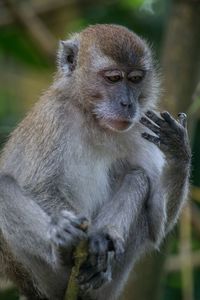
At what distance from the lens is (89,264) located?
26.2 feet

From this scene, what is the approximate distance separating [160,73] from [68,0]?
588 centimetres

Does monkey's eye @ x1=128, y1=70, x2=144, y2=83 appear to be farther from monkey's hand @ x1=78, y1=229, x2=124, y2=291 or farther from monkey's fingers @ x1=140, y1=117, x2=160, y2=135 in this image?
monkey's hand @ x1=78, y1=229, x2=124, y2=291

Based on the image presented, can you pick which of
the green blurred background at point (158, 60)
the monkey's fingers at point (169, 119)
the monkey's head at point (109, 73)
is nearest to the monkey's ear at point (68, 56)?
the monkey's head at point (109, 73)

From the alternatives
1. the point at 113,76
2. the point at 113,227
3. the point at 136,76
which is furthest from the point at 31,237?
the point at 136,76

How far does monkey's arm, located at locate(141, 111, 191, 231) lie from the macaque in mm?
11

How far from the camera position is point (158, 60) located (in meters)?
10.5

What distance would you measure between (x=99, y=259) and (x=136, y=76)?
2.25 metres

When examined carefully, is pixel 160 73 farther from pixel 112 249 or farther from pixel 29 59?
pixel 29 59

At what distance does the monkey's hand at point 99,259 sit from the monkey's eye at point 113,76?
5.54 ft

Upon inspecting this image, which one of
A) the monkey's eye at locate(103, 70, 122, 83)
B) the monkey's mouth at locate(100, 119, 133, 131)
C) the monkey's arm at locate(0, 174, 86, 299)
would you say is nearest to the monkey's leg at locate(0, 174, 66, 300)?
the monkey's arm at locate(0, 174, 86, 299)

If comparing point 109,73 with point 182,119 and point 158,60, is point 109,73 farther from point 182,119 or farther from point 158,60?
point 158,60

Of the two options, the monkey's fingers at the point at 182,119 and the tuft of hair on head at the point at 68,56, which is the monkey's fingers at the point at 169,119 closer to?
the monkey's fingers at the point at 182,119

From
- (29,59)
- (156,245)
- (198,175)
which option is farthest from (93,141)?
(29,59)

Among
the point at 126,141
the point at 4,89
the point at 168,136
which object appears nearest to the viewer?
the point at 168,136
